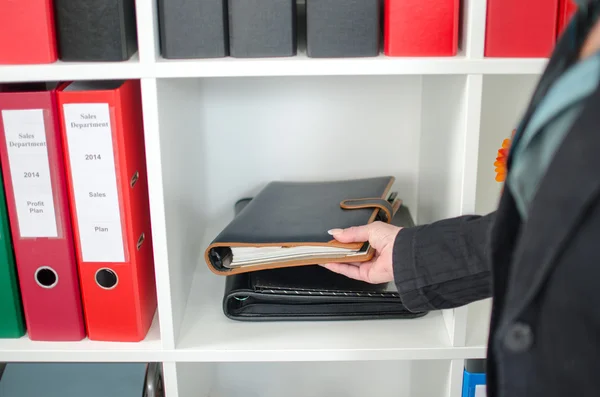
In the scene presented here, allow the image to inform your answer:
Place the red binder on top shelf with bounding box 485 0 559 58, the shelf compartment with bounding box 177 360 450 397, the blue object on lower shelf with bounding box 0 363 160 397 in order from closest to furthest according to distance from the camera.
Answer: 1. the red binder on top shelf with bounding box 485 0 559 58
2. the blue object on lower shelf with bounding box 0 363 160 397
3. the shelf compartment with bounding box 177 360 450 397

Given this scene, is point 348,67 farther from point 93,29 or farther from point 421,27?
point 93,29

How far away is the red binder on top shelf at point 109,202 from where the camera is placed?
84 cm

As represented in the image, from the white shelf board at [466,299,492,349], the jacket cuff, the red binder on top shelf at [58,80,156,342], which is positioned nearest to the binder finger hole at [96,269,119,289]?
the red binder on top shelf at [58,80,156,342]

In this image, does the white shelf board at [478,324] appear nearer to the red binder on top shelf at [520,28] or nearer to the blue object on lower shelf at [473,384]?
the blue object on lower shelf at [473,384]

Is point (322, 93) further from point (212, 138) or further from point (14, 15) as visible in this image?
point (14, 15)

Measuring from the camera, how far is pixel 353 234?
92cm

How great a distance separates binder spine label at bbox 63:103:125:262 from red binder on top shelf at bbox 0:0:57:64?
2.7 inches

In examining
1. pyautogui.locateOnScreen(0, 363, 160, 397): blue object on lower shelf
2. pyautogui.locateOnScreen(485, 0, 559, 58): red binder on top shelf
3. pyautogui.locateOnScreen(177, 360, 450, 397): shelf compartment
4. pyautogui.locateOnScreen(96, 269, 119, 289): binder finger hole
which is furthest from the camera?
pyautogui.locateOnScreen(177, 360, 450, 397): shelf compartment

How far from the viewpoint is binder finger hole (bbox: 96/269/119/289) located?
91 centimetres

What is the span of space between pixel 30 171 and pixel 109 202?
0.34 ft

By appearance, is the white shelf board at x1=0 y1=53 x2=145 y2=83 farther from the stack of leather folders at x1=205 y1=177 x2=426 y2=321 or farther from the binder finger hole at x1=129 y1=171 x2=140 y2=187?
the stack of leather folders at x1=205 y1=177 x2=426 y2=321

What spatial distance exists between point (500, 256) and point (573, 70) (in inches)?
6.6

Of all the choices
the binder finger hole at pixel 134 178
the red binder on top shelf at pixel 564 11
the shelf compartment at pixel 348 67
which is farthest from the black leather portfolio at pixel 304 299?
the red binder on top shelf at pixel 564 11

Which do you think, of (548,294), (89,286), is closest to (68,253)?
(89,286)
